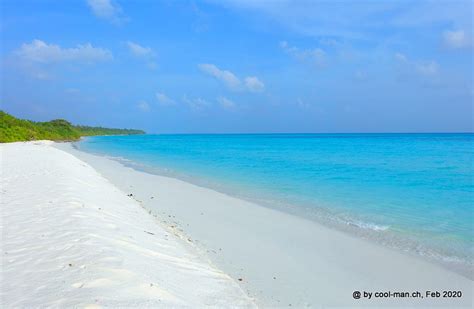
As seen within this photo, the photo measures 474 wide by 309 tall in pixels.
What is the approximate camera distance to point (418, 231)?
935cm

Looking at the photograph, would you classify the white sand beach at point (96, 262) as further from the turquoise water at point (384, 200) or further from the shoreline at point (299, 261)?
the turquoise water at point (384, 200)

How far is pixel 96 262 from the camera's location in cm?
516

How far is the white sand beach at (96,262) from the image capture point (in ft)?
14.0

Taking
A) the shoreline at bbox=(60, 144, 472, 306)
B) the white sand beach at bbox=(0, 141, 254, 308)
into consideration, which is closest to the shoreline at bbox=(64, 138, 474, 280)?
the shoreline at bbox=(60, 144, 472, 306)

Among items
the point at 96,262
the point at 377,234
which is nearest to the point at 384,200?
the point at 377,234

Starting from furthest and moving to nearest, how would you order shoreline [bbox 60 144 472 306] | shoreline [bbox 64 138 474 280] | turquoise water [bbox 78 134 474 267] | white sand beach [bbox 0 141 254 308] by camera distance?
turquoise water [bbox 78 134 474 267], shoreline [bbox 64 138 474 280], shoreline [bbox 60 144 472 306], white sand beach [bbox 0 141 254 308]

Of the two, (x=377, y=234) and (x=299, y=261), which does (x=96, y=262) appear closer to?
(x=299, y=261)

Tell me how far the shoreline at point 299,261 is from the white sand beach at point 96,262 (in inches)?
23.8

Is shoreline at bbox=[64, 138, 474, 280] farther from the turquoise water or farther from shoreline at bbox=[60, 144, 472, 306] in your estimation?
shoreline at bbox=[60, 144, 472, 306]

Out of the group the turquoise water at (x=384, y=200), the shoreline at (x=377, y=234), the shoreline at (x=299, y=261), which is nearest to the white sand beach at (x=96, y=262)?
the shoreline at (x=299, y=261)

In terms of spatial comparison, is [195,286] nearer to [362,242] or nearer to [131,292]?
[131,292]

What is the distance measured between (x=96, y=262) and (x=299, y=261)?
3.67 metres

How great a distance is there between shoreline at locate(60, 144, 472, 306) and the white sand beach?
1.98ft

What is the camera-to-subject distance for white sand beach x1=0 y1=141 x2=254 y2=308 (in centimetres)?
426
